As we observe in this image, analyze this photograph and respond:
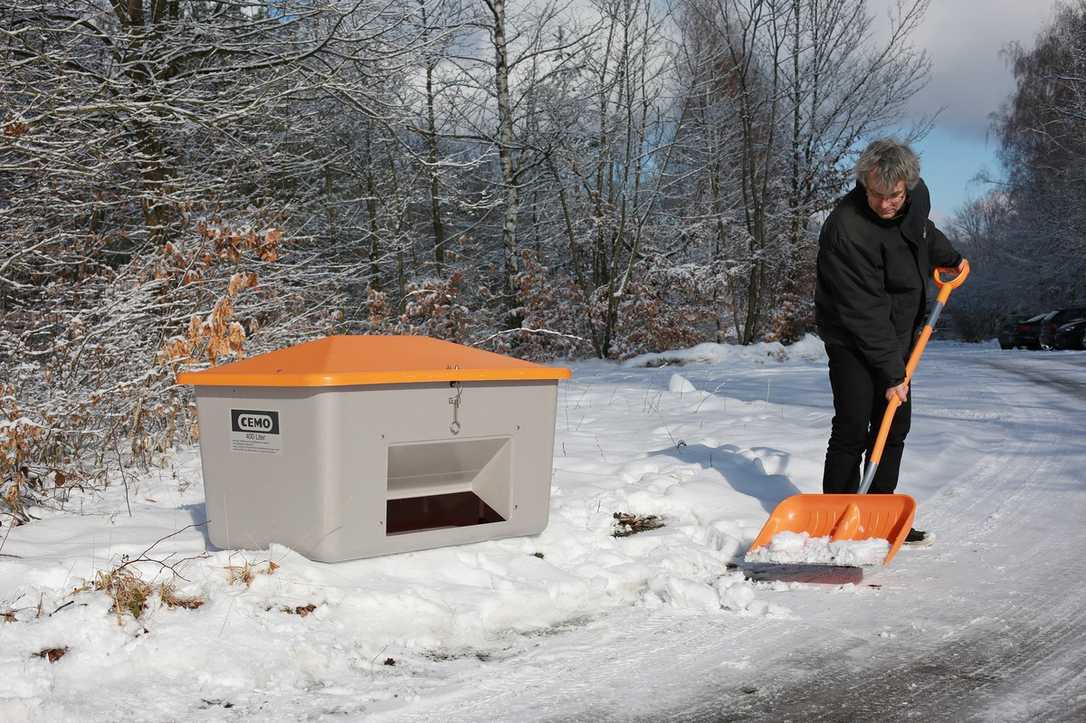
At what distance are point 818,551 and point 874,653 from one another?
2.30 ft

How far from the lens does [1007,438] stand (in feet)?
19.0

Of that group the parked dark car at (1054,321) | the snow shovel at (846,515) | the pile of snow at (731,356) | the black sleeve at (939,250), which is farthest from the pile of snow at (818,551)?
the parked dark car at (1054,321)

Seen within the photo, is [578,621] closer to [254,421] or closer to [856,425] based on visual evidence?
[254,421]

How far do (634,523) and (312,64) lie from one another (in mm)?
5763

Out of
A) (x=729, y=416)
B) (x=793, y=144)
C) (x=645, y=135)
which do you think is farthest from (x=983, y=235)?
(x=729, y=416)

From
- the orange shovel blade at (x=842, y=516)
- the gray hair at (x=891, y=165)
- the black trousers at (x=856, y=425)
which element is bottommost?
the orange shovel blade at (x=842, y=516)

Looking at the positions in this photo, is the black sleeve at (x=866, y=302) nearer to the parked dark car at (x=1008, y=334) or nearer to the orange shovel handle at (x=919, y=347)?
the orange shovel handle at (x=919, y=347)

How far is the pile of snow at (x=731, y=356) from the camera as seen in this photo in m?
13.5

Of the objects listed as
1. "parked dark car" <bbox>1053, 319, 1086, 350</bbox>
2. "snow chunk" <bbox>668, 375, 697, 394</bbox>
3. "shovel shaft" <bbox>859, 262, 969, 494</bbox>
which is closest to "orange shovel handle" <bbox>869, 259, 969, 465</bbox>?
"shovel shaft" <bbox>859, 262, 969, 494</bbox>

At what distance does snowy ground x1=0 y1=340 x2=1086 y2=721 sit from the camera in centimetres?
224

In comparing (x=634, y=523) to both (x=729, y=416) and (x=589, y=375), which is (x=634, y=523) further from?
(x=589, y=375)

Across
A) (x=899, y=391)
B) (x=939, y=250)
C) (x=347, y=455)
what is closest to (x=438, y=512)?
(x=347, y=455)

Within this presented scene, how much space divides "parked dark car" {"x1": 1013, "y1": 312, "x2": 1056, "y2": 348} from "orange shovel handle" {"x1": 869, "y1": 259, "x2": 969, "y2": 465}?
69.5 feet

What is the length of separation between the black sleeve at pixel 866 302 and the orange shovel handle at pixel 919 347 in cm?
10
